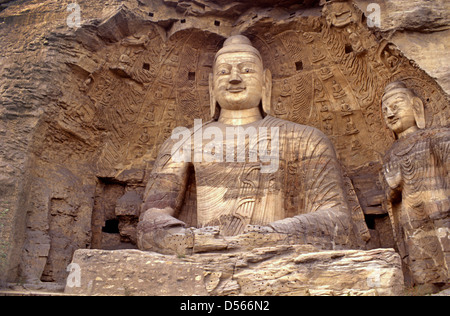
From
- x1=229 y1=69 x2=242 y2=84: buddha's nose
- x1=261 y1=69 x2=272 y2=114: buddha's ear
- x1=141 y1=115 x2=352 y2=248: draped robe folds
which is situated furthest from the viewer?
x1=261 y1=69 x2=272 y2=114: buddha's ear

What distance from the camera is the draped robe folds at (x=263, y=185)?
6.10 meters

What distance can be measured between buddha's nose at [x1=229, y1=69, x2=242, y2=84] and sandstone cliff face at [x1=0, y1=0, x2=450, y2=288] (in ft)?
3.41

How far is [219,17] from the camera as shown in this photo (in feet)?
26.6

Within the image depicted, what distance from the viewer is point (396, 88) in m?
6.44

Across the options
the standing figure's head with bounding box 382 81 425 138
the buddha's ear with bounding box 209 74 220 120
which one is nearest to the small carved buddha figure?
the standing figure's head with bounding box 382 81 425 138

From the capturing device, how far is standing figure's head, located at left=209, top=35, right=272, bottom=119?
716 cm

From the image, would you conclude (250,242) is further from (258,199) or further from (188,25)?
(188,25)

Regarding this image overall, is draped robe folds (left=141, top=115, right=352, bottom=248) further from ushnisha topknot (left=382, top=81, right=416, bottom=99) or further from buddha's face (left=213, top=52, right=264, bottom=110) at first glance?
ushnisha topknot (left=382, top=81, right=416, bottom=99)

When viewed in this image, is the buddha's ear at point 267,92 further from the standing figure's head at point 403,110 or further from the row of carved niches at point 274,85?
the standing figure's head at point 403,110

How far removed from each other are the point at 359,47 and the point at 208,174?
275cm

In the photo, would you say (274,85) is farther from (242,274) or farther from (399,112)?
(242,274)

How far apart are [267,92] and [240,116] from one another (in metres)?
0.58

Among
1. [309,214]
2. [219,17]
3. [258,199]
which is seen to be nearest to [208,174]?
[258,199]

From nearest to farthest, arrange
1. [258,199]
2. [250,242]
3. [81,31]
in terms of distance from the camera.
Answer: [250,242] → [258,199] → [81,31]
